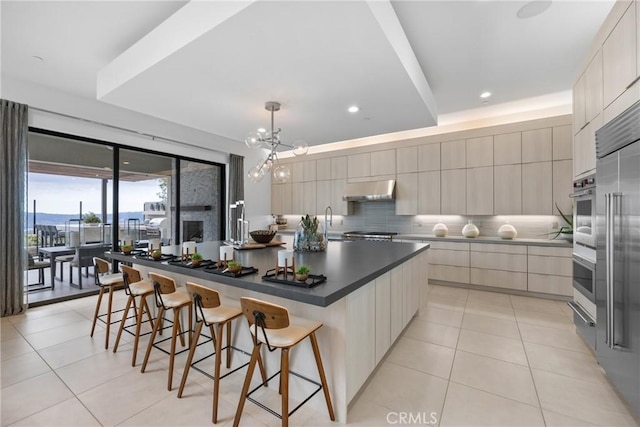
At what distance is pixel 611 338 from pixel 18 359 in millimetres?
4772

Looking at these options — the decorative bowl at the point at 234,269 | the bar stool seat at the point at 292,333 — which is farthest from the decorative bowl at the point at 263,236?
the bar stool seat at the point at 292,333

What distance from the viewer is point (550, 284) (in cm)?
414

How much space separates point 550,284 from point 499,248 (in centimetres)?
81

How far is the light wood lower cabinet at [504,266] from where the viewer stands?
13.4 feet

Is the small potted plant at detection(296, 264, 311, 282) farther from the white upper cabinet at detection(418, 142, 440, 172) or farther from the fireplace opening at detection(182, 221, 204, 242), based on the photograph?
the fireplace opening at detection(182, 221, 204, 242)

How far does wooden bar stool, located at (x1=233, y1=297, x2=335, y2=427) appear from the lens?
1.53 metres

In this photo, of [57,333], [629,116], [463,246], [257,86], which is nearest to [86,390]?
[57,333]

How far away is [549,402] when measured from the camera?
1968 mm

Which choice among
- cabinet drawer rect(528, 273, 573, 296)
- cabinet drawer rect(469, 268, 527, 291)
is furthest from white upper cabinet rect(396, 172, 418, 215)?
cabinet drawer rect(528, 273, 573, 296)

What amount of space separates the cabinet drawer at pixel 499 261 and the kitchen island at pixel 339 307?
259cm

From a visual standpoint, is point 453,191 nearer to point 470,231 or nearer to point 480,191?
point 480,191

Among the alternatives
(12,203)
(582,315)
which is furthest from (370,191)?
(12,203)

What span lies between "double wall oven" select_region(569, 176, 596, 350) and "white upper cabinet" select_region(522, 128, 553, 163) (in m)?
1.95

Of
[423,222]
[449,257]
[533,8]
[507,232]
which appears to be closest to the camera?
[533,8]
